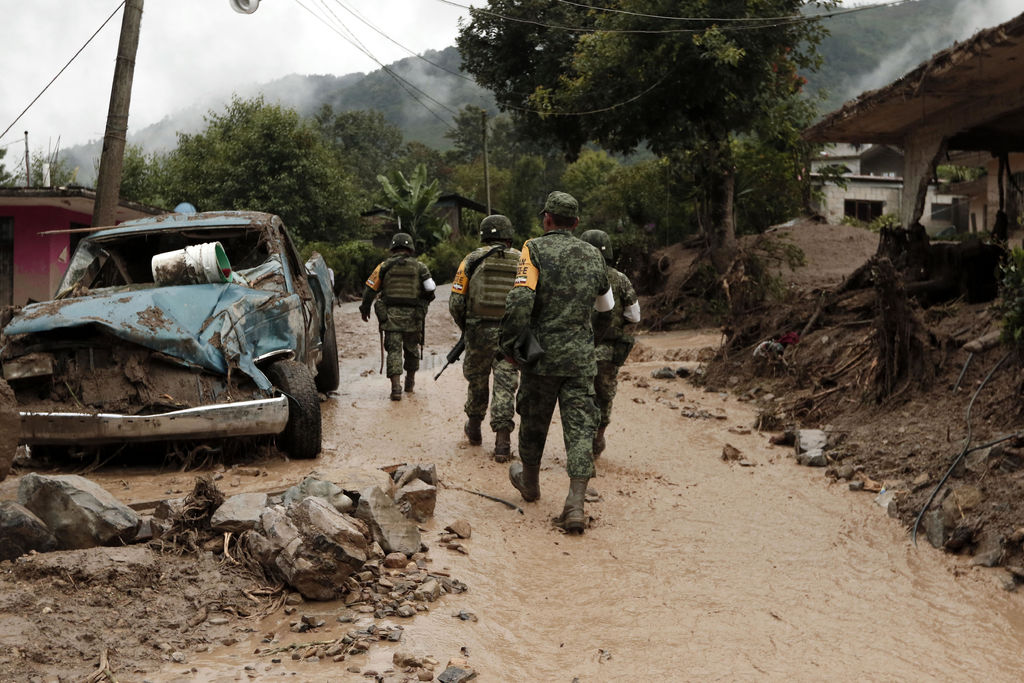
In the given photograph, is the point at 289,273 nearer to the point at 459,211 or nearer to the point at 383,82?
the point at 459,211

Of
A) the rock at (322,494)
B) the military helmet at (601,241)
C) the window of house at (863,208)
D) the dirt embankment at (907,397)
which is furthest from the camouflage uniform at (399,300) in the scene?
the window of house at (863,208)

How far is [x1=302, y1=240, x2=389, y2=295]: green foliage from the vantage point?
2984 centimetres

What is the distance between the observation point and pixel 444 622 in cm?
408

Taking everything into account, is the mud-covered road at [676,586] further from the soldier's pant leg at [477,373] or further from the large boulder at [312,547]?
the soldier's pant leg at [477,373]

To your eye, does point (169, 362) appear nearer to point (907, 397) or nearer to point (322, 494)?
point (322, 494)

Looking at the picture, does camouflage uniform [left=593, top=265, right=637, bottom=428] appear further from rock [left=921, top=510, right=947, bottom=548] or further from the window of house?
the window of house

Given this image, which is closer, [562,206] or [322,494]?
[322,494]

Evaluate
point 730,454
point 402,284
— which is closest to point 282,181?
point 402,284

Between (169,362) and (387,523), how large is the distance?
8.10 ft

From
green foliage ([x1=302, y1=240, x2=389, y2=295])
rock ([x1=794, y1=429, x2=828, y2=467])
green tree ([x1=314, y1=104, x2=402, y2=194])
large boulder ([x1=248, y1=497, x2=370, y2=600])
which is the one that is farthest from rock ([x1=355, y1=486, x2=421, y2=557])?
green tree ([x1=314, y1=104, x2=402, y2=194])

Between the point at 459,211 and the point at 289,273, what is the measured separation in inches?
1386

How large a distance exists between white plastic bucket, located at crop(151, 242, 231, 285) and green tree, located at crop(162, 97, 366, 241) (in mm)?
28828

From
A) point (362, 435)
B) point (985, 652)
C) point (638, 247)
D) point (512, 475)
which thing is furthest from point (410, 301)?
point (638, 247)

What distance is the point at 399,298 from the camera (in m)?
10.6
